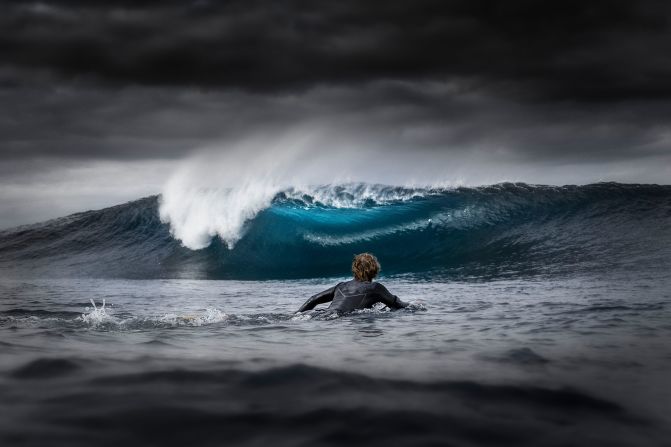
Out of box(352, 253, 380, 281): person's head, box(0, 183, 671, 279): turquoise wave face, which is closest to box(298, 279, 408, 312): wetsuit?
box(352, 253, 380, 281): person's head

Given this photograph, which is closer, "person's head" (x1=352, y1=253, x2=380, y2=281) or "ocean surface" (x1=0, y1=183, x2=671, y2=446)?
"ocean surface" (x1=0, y1=183, x2=671, y2=446)

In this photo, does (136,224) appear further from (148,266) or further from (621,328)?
(621,328)

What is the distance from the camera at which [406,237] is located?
17.9 m

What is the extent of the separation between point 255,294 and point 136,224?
1392 cm

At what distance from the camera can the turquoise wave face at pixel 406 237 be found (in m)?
14.4

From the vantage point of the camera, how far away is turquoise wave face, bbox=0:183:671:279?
14352 mm

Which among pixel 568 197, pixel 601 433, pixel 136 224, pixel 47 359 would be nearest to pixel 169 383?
pixel 47 359

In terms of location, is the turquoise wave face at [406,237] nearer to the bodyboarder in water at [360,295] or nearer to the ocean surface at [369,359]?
the ocean surface at [369,359]

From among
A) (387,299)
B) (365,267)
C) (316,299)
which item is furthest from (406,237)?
(316,299)

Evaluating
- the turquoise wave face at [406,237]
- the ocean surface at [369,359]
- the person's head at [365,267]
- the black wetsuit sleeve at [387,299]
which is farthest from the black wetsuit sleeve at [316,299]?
the turquoise wave face at [406,237]

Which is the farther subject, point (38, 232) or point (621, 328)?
point (38, 232)

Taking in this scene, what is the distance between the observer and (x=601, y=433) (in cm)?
226

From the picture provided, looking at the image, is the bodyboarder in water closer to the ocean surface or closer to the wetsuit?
the wetsuit

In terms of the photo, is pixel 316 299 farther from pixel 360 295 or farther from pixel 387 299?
pixel 387 299
